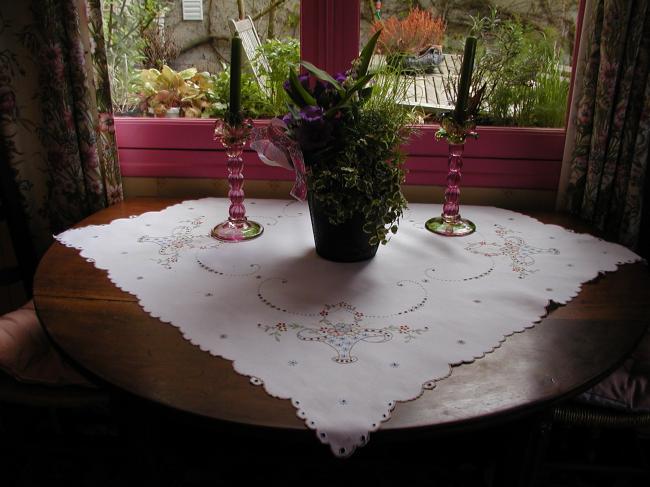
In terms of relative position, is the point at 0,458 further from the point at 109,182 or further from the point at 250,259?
the point at 250,259

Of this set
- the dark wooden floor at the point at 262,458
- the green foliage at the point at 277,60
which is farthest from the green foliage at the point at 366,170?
the green foliage at the point at 277,60

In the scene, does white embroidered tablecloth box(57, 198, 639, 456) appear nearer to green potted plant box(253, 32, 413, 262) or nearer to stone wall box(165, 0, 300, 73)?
green potted plant box(253, 32, 413, 262)

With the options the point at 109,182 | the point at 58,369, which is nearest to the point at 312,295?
the point at 58,369

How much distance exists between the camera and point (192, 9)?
5.76 feet

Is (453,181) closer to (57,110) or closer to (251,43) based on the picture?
(251,43)

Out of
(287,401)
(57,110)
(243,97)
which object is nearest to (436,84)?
(243,97)

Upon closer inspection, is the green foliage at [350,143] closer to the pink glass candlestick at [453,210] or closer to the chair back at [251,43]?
the pink glass candlestick at [453,210]

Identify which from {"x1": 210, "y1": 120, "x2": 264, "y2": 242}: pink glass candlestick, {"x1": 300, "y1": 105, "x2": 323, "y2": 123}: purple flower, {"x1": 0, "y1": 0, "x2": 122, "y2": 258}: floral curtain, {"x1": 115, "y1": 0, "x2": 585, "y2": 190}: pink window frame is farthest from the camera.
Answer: {"x1": 115, "y1": 0, "x2": 585, "y2": 190}: pink window frame

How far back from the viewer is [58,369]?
4.18ft

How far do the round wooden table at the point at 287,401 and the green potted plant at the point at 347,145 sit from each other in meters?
0.38

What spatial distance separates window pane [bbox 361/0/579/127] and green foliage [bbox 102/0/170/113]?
656 mm

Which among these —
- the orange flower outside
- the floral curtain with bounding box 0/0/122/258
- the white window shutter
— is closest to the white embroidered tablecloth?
the floral curtain with bounding box 0/0/122/258

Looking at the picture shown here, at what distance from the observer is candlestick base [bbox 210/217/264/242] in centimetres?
138

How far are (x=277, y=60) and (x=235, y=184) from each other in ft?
1.75
